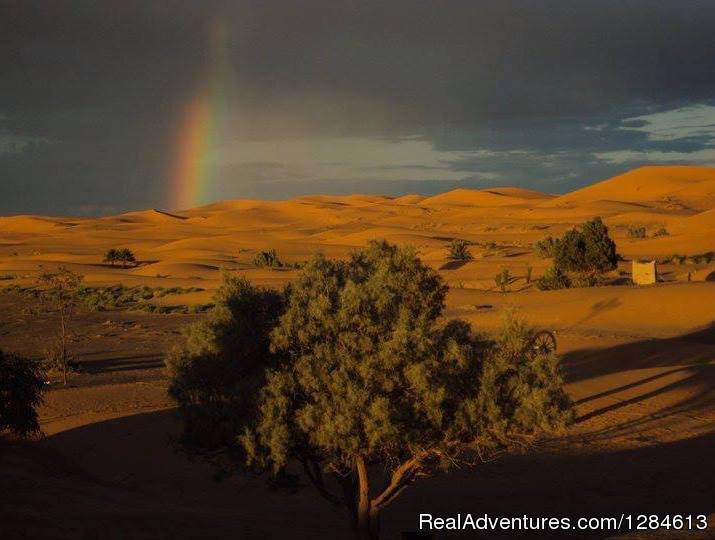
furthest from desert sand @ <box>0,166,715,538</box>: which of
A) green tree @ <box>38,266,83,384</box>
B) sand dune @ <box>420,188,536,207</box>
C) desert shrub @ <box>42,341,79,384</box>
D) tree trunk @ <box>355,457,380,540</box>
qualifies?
sand dune @ <box>420,188,536,207</box>

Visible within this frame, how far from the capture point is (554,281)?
43062 millimetres

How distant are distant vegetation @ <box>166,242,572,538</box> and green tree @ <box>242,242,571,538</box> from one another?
0.02 m

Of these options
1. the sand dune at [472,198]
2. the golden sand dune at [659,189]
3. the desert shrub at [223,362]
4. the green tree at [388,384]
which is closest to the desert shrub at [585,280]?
the green tree at [388,384]

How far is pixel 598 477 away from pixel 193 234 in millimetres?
116635

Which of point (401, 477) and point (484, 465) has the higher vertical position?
point (401, 477)

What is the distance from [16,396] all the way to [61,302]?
50.4 ft

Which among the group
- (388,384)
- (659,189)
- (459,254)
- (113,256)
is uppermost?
(659,189)

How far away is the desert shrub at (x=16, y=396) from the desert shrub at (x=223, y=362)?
4.55m

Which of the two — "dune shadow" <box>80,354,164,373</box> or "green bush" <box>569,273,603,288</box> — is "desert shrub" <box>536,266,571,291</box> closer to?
"green bush" <box>569,273,603,288</box>

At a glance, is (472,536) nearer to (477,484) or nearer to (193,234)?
(477,484)

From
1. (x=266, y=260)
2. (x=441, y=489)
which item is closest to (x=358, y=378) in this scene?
(x=441, y=489)

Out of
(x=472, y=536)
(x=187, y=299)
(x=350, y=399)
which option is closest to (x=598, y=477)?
(x=472, y=536)

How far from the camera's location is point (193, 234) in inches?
5010

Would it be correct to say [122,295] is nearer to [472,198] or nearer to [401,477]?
[401,477]
